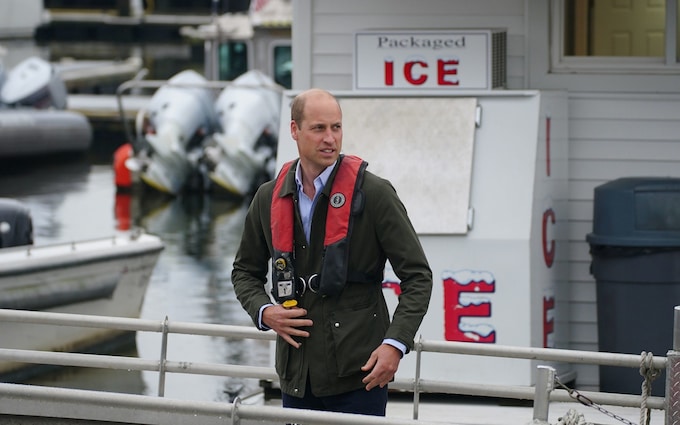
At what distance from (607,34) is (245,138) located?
17975 mm

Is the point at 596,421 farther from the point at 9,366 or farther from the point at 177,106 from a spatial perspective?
the point at 177,106

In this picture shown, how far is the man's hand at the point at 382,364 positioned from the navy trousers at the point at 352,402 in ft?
0.52

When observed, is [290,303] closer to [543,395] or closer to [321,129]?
[321,129]

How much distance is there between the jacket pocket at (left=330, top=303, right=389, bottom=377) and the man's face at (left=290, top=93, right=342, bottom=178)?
502 mm

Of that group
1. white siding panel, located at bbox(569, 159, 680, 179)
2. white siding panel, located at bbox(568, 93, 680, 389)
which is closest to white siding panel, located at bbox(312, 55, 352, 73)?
white siding panel, located at bbox(568, 93, 680, 389)

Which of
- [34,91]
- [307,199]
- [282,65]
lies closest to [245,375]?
[307,199]

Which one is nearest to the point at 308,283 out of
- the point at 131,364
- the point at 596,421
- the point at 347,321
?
the point at 347,321

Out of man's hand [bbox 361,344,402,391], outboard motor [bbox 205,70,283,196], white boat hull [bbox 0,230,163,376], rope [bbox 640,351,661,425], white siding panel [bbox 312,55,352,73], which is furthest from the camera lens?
outboard motor [bbox 205,70,283,196]

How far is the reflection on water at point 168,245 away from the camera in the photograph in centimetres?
1250

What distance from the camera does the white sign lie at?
852 cm

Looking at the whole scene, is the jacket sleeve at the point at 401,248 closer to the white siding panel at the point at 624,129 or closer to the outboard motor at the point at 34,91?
the white siding panel at the point at 624,129

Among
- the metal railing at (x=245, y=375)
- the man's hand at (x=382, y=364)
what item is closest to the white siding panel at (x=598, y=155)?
the metal railing at (x=245, y=375)

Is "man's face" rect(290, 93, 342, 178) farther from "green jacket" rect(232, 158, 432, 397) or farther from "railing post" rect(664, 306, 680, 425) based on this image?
"railing post" rect(664, 306, 680, 425)

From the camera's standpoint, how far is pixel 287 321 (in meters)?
4.98
